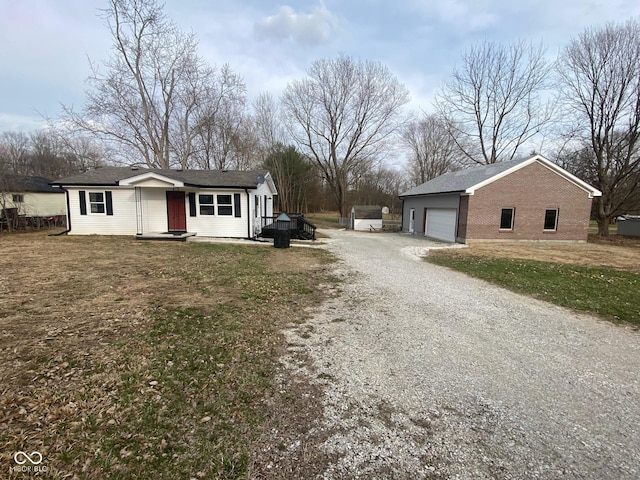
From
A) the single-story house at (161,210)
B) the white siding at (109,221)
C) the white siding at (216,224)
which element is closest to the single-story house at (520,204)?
the single-story house at (161,210)

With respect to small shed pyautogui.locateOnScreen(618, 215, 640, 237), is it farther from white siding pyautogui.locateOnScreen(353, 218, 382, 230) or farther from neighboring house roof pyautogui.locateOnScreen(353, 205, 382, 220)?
neighboring house roof pyautogui.locateOnScreen(353, 205, 382, 220)

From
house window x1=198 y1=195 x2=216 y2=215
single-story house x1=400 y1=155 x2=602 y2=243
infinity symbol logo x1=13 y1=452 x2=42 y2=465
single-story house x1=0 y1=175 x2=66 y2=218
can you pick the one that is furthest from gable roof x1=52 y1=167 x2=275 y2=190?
infinity symbol logo x1=13 y1=452 x2=42 y2=465

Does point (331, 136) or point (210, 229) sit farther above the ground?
point (331, 136)

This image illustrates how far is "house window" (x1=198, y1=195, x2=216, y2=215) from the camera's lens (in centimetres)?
1584

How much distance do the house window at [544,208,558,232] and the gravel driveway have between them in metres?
14.7

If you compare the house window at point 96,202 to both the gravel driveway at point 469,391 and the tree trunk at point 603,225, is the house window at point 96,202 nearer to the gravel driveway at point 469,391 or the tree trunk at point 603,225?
the gravel driveway at point 469,391

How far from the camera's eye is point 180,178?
1578 cm

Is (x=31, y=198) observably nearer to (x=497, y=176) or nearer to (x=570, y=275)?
(x=497, y=176)

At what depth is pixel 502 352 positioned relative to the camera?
4.14 m

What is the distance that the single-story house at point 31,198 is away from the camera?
19.7m

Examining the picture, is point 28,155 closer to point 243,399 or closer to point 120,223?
point 120,223

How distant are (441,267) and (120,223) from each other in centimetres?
1520

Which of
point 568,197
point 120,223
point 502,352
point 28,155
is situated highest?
point 28,155

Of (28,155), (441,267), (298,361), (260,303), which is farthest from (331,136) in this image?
(28,155)
